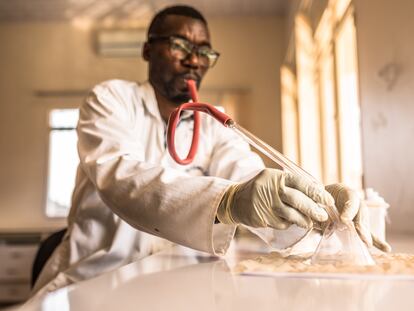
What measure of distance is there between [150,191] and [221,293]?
Result: 0.39 meters

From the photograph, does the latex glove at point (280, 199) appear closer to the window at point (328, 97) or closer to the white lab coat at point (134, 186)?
the white lab coat at point (134, 186)

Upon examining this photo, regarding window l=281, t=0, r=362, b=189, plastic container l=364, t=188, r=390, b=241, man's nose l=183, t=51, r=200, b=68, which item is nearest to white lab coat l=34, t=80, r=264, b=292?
man's nose l=183, t=51, r=200, b=68

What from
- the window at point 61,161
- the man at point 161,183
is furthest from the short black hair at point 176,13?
the window at point 61,161

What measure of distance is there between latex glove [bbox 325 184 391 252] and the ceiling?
3.67 meters

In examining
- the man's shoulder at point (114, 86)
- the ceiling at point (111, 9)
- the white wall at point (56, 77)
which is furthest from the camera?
the white wall at point (56, 77)

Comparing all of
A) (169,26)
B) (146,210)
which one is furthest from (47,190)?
(146,210)

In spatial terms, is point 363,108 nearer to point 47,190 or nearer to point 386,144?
point 386,144

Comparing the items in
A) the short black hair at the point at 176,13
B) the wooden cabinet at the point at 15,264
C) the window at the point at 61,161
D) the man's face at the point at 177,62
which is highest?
the short black hair at the point at 176,13

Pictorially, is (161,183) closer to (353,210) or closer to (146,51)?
(353,210)

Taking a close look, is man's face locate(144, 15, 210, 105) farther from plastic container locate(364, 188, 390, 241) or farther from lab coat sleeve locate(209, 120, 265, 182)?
plastic container locate(364, 188, 390, 241)

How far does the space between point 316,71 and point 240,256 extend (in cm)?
265

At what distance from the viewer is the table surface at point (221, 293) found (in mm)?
498

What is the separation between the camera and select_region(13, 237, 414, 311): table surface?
1.63ft

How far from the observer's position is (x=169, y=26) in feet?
4.76
